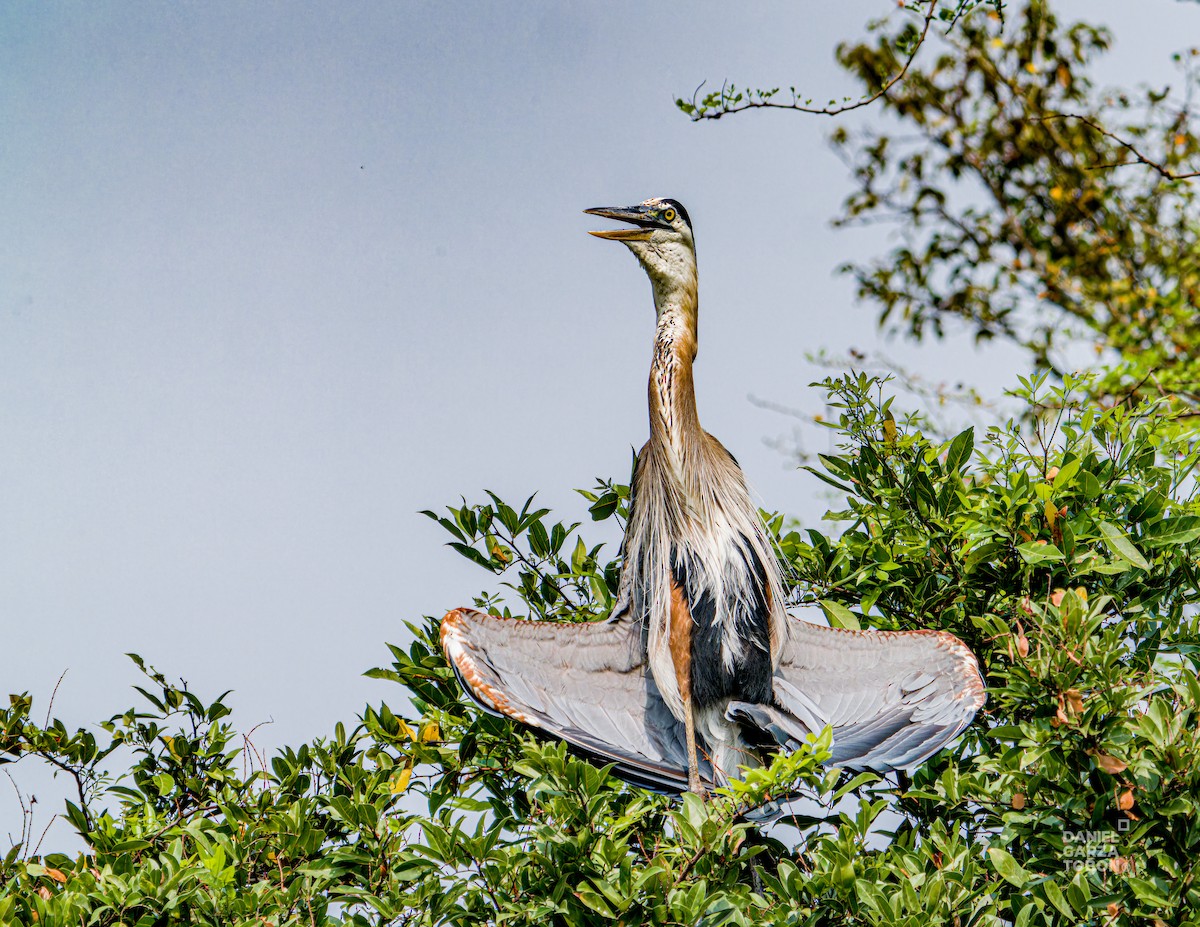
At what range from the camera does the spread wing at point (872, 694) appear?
145 inches

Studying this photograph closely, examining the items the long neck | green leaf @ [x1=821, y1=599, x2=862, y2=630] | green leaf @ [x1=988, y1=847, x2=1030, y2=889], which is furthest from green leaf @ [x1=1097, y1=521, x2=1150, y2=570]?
the long neck

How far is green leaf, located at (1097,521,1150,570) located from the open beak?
6.72 feet

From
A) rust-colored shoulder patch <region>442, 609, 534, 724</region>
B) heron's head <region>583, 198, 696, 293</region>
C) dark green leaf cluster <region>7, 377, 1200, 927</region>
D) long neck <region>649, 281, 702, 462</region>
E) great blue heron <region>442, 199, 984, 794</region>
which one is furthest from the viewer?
heron's head <region>583, 198, 696, 293</region>

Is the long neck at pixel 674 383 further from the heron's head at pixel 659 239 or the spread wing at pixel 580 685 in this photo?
the spread wing at pixel 580 685

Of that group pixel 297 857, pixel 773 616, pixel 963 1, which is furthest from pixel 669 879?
pixel 963 1

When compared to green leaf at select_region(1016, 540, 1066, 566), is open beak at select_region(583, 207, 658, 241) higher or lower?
higher

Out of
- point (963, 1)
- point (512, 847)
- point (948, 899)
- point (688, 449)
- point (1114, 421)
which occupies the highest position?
point (963, 1)

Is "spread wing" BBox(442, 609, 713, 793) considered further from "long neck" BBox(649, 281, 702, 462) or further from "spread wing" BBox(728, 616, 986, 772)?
"long neck" BBox(649, 281, 702, 462)

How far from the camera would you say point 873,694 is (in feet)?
14.1

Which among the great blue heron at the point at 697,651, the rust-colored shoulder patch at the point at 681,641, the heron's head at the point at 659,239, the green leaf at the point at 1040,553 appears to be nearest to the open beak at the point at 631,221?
the heron's head at the point at 659,239

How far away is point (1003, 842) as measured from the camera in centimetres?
292

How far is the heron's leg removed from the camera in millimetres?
3852

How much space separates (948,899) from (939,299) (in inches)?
316

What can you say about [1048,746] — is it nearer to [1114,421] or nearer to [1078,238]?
[1114,421]
